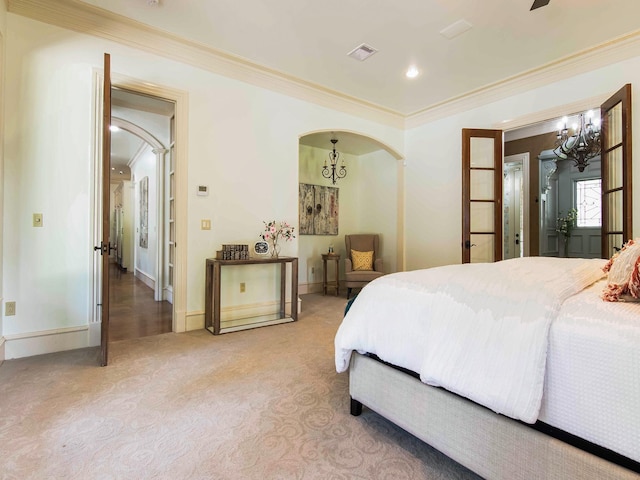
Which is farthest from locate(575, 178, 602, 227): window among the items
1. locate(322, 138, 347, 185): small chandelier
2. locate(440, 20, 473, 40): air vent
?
locate(440, 20, 473, 40): air vent

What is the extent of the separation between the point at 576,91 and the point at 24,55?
208 inches

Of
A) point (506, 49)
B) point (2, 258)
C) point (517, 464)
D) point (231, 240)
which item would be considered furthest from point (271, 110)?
point (517, 464)

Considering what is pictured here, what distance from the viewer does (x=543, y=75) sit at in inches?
146

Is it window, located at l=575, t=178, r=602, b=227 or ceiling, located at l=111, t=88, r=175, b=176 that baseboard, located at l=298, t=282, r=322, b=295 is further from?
window, located at l=575, t=178, r=602, b=227

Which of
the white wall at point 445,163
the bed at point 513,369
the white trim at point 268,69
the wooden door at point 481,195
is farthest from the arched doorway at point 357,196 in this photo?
the bed at point 513,369

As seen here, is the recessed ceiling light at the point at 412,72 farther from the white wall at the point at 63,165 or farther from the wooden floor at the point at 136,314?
the wooden floor at the point at 136,314

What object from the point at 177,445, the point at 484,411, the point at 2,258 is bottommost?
the point at 177,445

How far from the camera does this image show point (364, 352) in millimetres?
1655

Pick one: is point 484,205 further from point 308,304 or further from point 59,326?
point 59,326

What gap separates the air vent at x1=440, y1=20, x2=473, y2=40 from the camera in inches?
113

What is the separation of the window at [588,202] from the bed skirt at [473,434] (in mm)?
7002

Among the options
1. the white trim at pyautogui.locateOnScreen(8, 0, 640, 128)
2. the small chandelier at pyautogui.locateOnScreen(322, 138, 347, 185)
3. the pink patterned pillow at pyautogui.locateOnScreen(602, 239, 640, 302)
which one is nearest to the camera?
the pink patterned pillow at pyautogui.locateOnScreen(602, 239, 640, 302)

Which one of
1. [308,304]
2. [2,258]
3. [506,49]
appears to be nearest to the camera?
[2,258]

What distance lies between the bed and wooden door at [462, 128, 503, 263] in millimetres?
2634
